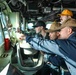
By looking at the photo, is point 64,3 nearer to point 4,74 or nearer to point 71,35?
point 71,35

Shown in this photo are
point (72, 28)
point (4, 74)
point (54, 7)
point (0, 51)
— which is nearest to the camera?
point (4, 74)

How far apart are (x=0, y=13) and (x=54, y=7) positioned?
11.5ft

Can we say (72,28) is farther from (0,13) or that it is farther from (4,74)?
(0,13)

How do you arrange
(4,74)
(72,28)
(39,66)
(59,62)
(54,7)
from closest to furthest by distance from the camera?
(4,74) < (72,28) < (59,62) < (39,66) < (54,7)

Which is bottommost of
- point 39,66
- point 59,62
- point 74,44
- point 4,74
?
point 39,66

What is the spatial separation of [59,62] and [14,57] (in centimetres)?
128

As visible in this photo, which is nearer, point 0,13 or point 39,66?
point 39,66

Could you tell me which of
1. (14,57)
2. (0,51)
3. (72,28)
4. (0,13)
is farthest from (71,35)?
(0,13)

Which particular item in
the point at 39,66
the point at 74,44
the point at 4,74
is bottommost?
the point at 39,66

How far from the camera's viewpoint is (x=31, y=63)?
4.12 metres

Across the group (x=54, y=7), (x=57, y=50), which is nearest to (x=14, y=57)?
(x=57, y=50)

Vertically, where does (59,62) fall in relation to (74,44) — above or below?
below

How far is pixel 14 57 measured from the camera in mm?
4160

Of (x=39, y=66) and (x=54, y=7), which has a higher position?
(x=54, y=7)
